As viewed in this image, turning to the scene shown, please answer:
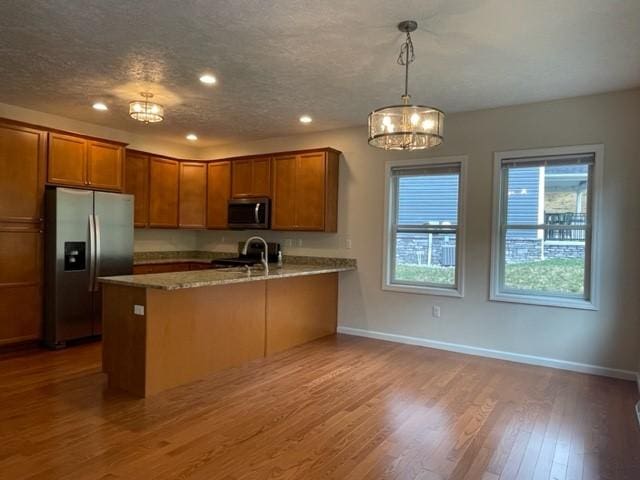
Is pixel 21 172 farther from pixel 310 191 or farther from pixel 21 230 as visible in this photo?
pixel 310 191

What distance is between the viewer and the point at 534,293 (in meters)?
4.53

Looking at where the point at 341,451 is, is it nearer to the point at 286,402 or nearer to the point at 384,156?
the point at 286,402

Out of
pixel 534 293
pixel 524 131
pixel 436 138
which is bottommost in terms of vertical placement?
pixel 534 293

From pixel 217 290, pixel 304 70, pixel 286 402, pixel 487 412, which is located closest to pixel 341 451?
pixel 286 402

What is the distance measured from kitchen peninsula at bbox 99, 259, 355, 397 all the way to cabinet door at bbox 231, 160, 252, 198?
6.09ft

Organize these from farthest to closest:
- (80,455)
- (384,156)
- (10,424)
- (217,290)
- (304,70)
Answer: (384,156) → (217,290) → (304,70) → (10,424) → (80,455)

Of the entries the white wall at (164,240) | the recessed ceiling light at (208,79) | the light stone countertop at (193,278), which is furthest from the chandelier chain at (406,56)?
the white wall at (164,240)

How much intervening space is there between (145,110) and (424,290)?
3.53 m

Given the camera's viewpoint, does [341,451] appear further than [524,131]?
No

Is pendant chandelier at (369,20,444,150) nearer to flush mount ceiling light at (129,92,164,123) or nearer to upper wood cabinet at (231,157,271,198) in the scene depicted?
flush mount ceiling light at (129,92,164,123)

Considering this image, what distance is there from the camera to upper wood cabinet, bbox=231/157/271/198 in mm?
5988

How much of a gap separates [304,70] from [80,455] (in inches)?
123

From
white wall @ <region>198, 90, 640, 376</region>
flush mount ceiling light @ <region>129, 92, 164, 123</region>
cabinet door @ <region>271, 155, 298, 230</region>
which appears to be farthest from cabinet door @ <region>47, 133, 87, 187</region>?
white wall @ <region>198, 90, 640, 376</region>

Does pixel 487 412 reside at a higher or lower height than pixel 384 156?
lower
